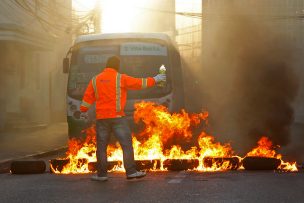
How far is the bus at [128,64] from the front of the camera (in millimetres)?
14234

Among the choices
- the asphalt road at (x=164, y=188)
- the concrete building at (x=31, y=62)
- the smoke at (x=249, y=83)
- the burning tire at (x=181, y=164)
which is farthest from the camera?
the concrete building at (x=31, y=62)

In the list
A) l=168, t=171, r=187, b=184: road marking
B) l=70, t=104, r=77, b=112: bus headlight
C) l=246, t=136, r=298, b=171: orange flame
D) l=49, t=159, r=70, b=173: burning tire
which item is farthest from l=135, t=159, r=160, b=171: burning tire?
l=70, t=104, r=77, b=112: bus headlight

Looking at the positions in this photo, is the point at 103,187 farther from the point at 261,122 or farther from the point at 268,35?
the point at 268,35

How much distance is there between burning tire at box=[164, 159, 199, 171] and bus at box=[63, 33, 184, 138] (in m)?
A: 3.82

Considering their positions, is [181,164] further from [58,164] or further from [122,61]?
[122,61]

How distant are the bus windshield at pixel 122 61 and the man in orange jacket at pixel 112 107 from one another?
16.3 feet

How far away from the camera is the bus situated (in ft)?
46.7

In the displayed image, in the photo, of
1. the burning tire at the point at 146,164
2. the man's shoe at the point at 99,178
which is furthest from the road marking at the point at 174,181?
the burning tire at the point at 146,164

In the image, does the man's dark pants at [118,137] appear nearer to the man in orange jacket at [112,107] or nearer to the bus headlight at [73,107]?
the man in orange jacket at [112,107]

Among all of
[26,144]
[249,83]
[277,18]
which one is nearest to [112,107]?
[249,83]

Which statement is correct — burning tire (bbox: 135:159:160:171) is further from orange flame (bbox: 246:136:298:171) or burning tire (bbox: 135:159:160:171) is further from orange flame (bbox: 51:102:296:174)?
orange flame (bbox: 246:136:298:171)

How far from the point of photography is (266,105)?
16688mm

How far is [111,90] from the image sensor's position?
9.21m

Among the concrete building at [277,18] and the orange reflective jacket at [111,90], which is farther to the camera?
the concrete building at [277,18]
